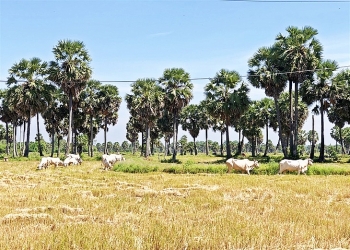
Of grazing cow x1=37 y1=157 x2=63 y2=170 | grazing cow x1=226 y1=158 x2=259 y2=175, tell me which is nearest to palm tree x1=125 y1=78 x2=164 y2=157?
grazing cow x1=37 y1=157 x2=63 y2=170

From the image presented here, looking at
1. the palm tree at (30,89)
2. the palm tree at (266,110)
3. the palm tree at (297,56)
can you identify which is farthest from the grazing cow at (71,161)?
the palm tree at (266,110)

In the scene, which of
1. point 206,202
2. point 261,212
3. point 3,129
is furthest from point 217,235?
point 3,129

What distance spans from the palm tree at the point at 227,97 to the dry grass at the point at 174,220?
110 ft

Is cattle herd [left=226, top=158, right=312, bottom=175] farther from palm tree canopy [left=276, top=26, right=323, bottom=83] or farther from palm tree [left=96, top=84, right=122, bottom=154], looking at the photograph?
palm tree [left=96, top=84, right=122, bottom=154]

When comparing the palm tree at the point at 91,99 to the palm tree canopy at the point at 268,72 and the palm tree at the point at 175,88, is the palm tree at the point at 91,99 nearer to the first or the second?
the palm tree at the point at 175,88

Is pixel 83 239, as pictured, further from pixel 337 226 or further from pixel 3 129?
pixel 3 129

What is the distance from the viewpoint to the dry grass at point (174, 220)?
6.28 meters

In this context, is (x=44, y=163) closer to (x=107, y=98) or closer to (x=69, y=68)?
(x=69, y=68)

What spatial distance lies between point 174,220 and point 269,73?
3717 cm

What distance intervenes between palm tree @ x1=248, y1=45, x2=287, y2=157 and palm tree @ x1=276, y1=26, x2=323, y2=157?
1204mm

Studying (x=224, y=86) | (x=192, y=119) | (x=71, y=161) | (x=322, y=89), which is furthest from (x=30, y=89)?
(x=192, y=119)

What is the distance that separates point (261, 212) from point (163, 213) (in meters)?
2.78

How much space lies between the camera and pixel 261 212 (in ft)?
31.2

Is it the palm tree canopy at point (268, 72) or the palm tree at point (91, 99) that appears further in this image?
the palm tree at point (91, 99)
